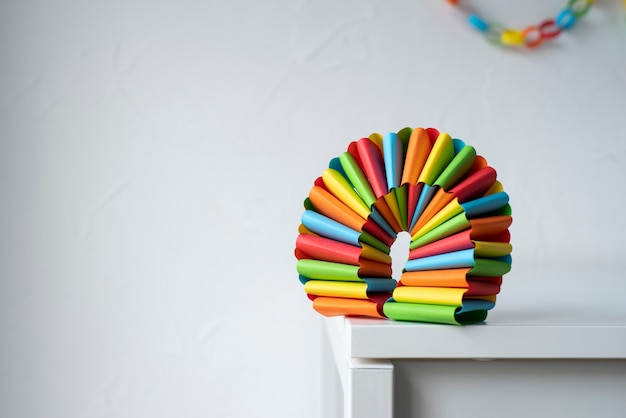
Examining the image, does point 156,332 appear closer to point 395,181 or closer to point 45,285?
point 45,285

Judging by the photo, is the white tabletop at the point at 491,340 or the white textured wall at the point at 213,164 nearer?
the white tabletop at the point at 491,340

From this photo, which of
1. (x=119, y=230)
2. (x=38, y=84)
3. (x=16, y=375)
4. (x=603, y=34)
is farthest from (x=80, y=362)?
(x=603, y=34)

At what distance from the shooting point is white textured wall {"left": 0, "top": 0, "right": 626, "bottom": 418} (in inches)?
40.7

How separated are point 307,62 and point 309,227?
1.51 feet

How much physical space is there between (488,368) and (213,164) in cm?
59

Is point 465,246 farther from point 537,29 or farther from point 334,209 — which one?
point 537,29

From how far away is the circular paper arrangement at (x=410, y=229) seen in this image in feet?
1.88

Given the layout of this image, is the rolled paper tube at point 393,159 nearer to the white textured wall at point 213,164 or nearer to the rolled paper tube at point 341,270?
the rolled paper tube at point 341,270

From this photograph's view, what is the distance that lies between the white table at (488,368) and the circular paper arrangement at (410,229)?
0.09ft

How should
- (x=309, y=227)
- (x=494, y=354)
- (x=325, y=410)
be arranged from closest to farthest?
(x=494, y=354) < (x=309, y=227) < (x=325, y=410)

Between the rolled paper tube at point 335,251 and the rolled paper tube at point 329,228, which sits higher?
the rolled paper tube at point 329,228

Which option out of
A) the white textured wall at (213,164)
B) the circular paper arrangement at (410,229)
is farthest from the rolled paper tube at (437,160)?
the white textured wall at (213,164)

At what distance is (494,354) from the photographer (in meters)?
0.55

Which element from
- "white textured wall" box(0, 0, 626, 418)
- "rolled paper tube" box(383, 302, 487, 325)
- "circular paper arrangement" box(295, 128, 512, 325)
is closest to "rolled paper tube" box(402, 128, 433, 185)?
"circular paper arrangement" box(295, 128, 512, 325)
